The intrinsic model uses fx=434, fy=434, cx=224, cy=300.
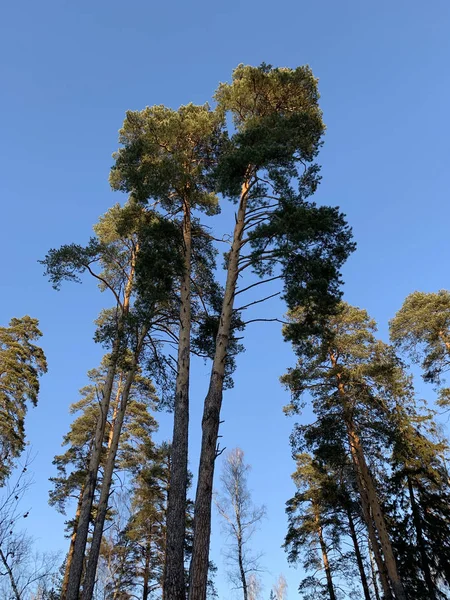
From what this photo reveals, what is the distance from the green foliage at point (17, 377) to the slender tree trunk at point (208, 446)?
10176mm

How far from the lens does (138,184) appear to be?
1073 cm

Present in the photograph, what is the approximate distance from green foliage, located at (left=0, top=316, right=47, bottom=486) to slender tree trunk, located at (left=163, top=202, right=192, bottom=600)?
9.23 m

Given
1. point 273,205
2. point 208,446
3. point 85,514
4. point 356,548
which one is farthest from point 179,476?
point 356,548

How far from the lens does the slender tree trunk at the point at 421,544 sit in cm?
1462

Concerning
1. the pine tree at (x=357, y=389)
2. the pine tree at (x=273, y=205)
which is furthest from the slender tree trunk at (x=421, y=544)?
the pine tree at (x=273, y=205)

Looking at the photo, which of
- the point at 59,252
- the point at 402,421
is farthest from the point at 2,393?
the point at 402,421

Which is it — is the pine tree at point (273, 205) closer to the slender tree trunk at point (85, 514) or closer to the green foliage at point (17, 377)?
the slender tree trunk at point (85, 514)

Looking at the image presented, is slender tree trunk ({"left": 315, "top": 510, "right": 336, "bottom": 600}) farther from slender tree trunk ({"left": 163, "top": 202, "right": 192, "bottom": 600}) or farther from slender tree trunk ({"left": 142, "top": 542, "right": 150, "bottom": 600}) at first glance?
slender tree trunk ({"left": 163, "top": 202, "right": 192, "bottom": 600})

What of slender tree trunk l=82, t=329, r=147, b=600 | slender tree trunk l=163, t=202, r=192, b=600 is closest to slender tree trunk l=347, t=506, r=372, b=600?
slender tree trunk l=82, t=329, r=147, b=600

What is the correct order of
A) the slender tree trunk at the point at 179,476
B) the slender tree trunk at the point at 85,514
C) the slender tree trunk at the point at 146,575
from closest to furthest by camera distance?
the slender tree trunk at the point at 179,476
the slender tree trunk at the point at 85,514
the slender tree trunk at the point at 146,575

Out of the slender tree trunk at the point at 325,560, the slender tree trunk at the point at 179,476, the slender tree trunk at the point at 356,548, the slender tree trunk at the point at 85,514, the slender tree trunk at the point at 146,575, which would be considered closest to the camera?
the slender tree trunk at the point at 179,476

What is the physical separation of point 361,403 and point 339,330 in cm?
291

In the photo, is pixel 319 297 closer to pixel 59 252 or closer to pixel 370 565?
pixel 59 252

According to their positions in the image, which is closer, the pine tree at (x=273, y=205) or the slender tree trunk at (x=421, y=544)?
the pine tree at (x=273, y=205)
